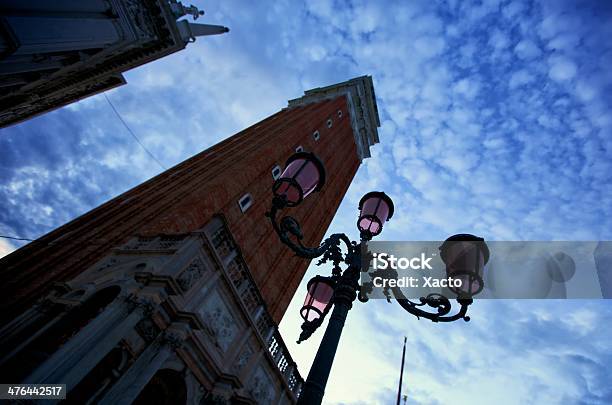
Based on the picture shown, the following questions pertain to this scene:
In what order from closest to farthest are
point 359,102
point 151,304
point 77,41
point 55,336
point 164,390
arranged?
1. point 151,304
2. point 55,336
3. point 164,390
4. point 77,41
5. point 359,102

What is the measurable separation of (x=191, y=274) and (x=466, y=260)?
8193 mm

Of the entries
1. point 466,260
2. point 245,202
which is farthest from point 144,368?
point 245,202

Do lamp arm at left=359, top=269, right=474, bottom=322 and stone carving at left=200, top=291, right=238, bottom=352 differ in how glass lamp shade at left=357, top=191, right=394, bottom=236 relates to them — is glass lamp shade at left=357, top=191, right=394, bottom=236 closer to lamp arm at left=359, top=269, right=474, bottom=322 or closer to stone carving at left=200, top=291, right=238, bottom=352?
lamp arm at left=359, top=269, right=474, bottom=322

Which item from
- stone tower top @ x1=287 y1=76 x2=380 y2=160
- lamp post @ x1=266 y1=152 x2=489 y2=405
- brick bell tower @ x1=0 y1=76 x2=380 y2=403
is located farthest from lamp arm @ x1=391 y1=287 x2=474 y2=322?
stone tower top @ x1=287 y1=76 x2=380 y2=160

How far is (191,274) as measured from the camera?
10328 millimetres

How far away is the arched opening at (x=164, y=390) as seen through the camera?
32.4ft

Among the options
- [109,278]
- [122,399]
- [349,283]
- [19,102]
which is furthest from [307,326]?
[19,102]

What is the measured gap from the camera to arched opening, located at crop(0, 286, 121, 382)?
8875 millimetres

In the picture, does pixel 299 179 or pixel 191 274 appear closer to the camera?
pixel 299 179

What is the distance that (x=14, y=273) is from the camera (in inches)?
473

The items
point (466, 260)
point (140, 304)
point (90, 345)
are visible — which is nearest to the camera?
point (466, 260)

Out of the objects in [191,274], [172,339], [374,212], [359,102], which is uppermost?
[359,102]

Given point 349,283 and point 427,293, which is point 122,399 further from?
point 427,293

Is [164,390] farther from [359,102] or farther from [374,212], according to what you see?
[359,102]
